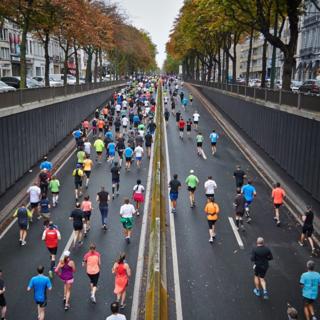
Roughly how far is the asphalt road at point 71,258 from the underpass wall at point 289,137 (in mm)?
7380

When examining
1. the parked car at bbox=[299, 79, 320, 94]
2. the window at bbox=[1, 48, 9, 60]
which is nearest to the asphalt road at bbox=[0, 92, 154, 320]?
the parked car at bbox=[299, 79, 320, 94]

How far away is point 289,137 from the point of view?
18.5 meters

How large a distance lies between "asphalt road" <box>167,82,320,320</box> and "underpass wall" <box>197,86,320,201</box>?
1.74 m

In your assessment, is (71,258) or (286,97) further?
(286,97)

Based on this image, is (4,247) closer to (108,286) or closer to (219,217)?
(108,286)

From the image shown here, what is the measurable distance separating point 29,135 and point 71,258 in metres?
9.23

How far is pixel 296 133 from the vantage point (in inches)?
688

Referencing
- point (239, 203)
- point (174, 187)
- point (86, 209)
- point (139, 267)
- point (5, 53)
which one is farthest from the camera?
point (5, 53)

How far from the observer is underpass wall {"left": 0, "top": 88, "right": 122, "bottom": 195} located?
15859 mm

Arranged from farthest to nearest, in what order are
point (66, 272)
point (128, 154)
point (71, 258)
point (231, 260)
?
point (128, 154)
point (231, 260)
point (71, 258)
point (66, 272)

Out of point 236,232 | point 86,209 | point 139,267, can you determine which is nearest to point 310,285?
point 139,267

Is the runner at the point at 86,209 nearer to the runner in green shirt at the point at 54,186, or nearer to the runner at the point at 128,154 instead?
the runner in green shirt at the point at 54,186

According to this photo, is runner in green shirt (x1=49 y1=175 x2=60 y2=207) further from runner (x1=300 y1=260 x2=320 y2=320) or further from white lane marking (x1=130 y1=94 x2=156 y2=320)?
runner (x1=300 y1=260 x2=320 y2=320)

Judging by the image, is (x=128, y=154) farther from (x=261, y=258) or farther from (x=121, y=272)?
(x=261, y=258)
